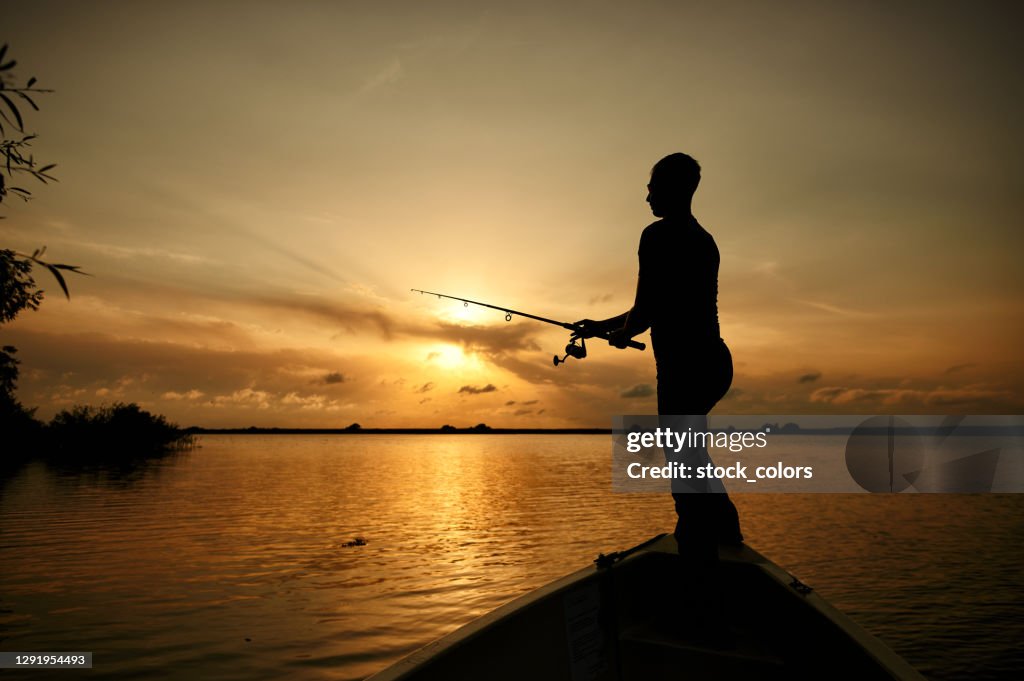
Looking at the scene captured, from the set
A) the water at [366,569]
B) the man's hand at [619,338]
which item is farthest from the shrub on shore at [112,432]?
the man's hand at [619,338]

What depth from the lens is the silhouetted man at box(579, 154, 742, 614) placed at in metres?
3.88

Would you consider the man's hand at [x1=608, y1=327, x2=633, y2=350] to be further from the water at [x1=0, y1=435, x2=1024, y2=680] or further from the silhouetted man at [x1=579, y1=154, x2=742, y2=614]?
the water at [x1=0, y1=435, x2=1024, y2=680]

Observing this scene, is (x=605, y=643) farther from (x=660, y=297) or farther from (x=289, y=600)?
(x=289, y=600)

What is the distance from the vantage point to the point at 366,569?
1240 centimetres

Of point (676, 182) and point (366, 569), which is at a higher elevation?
point (676, 182)

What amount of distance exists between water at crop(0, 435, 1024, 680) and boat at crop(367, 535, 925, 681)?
4.34 metres

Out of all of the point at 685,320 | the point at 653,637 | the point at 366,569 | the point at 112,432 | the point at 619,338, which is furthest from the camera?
the point at 112,432

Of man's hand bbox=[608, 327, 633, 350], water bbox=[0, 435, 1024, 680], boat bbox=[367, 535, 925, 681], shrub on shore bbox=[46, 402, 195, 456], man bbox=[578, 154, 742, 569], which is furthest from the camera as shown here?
shrub on shore bbox=[46, 402, 195, 456]

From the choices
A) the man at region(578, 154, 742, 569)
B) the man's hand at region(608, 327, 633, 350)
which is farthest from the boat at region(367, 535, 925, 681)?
the man's hand at region(608, 327, 633, 350)

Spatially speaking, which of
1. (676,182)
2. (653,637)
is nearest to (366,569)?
(653,637)

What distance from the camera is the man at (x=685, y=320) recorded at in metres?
3.88

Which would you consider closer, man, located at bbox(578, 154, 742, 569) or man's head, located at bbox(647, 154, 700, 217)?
man, located at bbox(578, 154, 742, 569)

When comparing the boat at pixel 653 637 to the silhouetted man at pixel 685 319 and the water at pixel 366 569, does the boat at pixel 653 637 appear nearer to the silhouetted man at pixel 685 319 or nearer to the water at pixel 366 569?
the silhouetted man at pixel 685 319

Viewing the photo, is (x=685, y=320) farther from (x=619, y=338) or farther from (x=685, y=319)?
(x=619, y=338)
